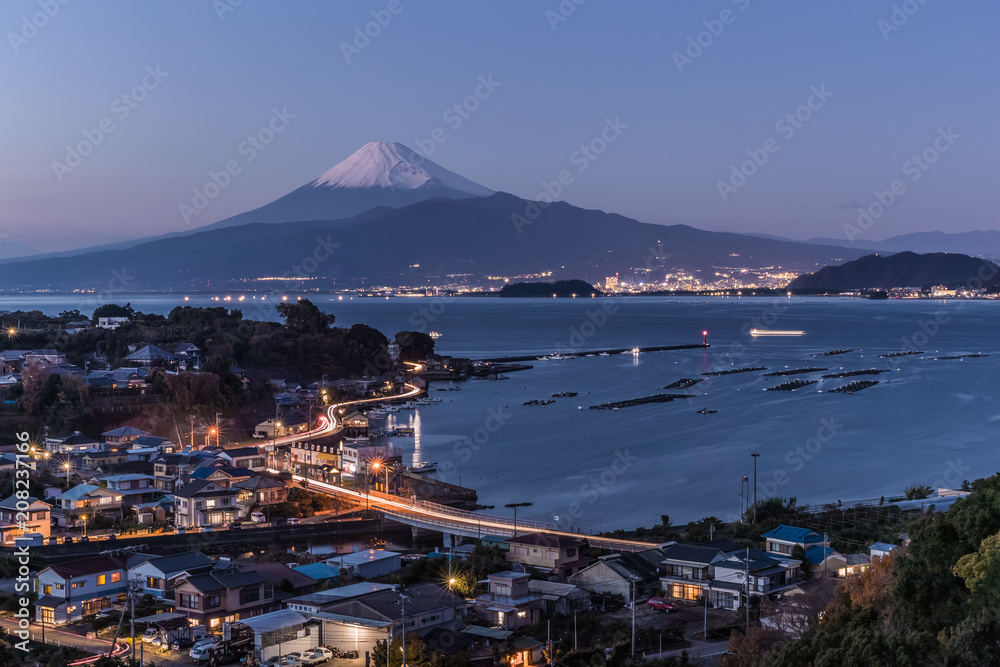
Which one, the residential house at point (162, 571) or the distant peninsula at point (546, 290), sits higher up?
the distant peninsula at point (546, 290)

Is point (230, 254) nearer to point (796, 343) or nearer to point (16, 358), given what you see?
point (796, 343)

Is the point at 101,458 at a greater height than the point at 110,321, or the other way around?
the point at 110,321

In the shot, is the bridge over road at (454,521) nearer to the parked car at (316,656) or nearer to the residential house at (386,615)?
the residential house at (386,615)

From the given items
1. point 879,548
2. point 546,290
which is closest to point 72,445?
point 879,548

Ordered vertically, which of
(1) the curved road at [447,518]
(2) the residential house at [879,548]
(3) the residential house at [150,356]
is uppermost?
(3) the residential house at [150,356]

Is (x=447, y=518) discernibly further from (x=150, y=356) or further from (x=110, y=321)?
(x=110, y=321)

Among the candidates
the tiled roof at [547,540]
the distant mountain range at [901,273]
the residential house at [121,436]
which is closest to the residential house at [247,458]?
the residential house at [121,436]

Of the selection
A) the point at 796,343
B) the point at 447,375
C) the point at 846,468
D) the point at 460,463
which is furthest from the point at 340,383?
the point at 796,343
